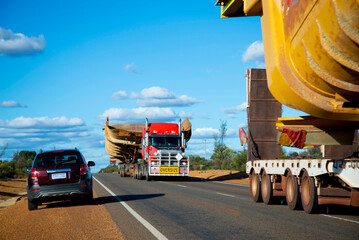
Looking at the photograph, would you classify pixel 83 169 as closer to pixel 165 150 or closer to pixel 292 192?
pixel 292 192

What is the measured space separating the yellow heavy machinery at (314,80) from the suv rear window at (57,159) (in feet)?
19.5

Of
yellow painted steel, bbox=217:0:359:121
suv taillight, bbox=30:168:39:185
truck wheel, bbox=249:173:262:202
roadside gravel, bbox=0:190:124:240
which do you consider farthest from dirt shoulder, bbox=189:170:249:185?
yellow painted steel, bbox=217:0:359:121

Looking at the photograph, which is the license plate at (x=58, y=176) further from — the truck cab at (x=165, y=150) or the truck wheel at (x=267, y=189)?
the truck cab at (x=165, y=150)

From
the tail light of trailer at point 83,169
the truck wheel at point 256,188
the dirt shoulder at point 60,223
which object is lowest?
the dirt shoulder at point 60,223

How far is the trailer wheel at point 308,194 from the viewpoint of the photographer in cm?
1207

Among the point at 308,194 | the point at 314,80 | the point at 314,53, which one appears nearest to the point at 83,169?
the point at 308,194

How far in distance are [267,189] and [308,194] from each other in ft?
9.88

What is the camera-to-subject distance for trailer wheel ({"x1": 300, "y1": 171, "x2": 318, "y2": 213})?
39.6 ft

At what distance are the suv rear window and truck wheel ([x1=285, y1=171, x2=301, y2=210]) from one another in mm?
6021

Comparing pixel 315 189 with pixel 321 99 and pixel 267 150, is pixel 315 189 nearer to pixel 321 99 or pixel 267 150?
pixel 321 99

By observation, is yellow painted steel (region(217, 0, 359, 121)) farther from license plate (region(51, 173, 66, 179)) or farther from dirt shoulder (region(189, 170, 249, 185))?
dirt shoulder (region(189, 170, 249, 185))

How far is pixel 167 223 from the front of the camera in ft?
36.1

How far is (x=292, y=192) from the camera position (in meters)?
13.5

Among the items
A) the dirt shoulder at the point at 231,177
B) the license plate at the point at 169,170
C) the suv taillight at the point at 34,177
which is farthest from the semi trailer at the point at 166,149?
the suv taillight at the point at 34,177
